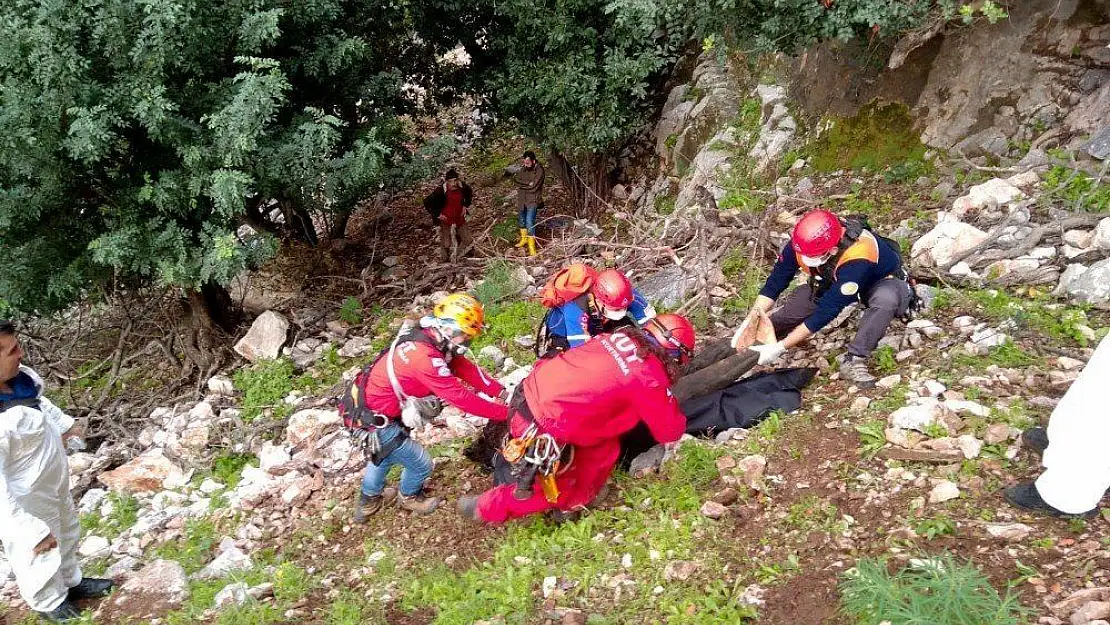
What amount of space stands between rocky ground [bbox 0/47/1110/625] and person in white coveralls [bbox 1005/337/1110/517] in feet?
0.50

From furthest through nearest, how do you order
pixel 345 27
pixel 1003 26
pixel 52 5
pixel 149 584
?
pixel 345 27 → pixel 1003 26 → pixel 52 5 → pixel 149 584

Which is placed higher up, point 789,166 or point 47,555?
point 789,166

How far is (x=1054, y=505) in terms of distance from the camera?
3.06 meters

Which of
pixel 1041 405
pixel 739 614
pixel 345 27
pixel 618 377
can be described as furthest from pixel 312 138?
pixel 1041 405

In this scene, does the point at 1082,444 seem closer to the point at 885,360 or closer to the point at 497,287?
the point at 885,360

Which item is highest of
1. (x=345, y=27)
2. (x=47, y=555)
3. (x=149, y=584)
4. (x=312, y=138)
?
(x=345, y=27)

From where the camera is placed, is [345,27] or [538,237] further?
[538,237]

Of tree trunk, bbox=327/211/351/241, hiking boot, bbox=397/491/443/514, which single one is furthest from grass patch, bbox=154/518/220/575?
tree trunk, bbox=327/211/351/241

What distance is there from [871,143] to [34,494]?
7.10m

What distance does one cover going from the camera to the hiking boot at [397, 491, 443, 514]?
4.62 metres

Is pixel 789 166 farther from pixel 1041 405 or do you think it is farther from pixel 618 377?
pixel 618 377

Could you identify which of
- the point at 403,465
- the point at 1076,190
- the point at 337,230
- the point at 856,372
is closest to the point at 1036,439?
the point at 856,372

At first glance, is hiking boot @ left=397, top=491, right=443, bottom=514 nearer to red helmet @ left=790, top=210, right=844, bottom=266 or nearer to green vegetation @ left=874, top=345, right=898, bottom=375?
red helmet @ left=790, top=210, right=844, bottom=266

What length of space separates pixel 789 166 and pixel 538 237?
3.50m
